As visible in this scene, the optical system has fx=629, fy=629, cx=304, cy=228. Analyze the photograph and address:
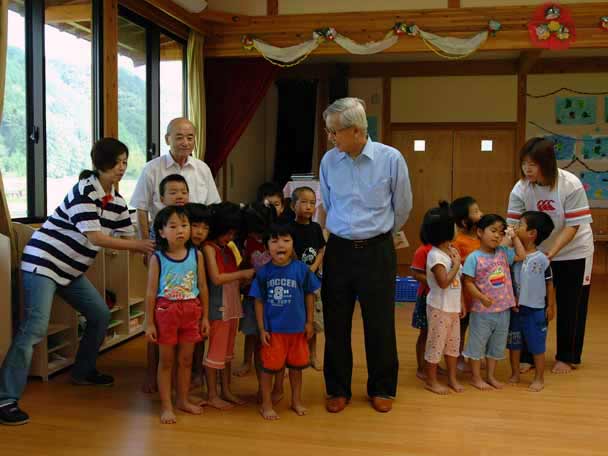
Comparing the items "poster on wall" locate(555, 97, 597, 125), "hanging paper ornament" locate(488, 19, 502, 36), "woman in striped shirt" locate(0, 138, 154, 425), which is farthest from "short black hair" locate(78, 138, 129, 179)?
"poster on wall" locate(555, 97, 597, 125)

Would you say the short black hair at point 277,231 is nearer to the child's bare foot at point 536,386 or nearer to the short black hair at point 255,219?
the short black hair at point 255,219

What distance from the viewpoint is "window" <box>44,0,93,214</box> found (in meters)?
4.07

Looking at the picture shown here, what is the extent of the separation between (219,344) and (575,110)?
6594 mm

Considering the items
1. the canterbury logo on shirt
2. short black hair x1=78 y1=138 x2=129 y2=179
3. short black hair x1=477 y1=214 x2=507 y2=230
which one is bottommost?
short black hair x1=477 y1=214 x2=507 y2=230

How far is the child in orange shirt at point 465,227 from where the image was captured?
3578 millimetres

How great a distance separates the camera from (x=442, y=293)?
323cm

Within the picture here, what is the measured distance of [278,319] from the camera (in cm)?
284

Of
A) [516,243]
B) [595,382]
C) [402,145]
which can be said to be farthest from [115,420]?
[402,145]

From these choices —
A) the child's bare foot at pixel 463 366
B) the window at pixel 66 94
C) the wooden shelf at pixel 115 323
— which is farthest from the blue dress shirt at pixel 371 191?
the window at pixel 66 94

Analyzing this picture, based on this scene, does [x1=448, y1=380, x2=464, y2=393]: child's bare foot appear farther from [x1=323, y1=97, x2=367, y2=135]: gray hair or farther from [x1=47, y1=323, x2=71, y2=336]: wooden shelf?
[x1=47, y1=323, x2=71, y2=336]: wooden shelf

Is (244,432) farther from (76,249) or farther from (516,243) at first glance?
(516,243)

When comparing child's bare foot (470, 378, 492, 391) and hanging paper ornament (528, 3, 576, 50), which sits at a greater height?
hanging paper ornament (528, 3, 576, 50)

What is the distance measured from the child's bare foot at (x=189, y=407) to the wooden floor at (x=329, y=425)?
2.0 inches

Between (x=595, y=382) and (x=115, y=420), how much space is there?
100 inches
